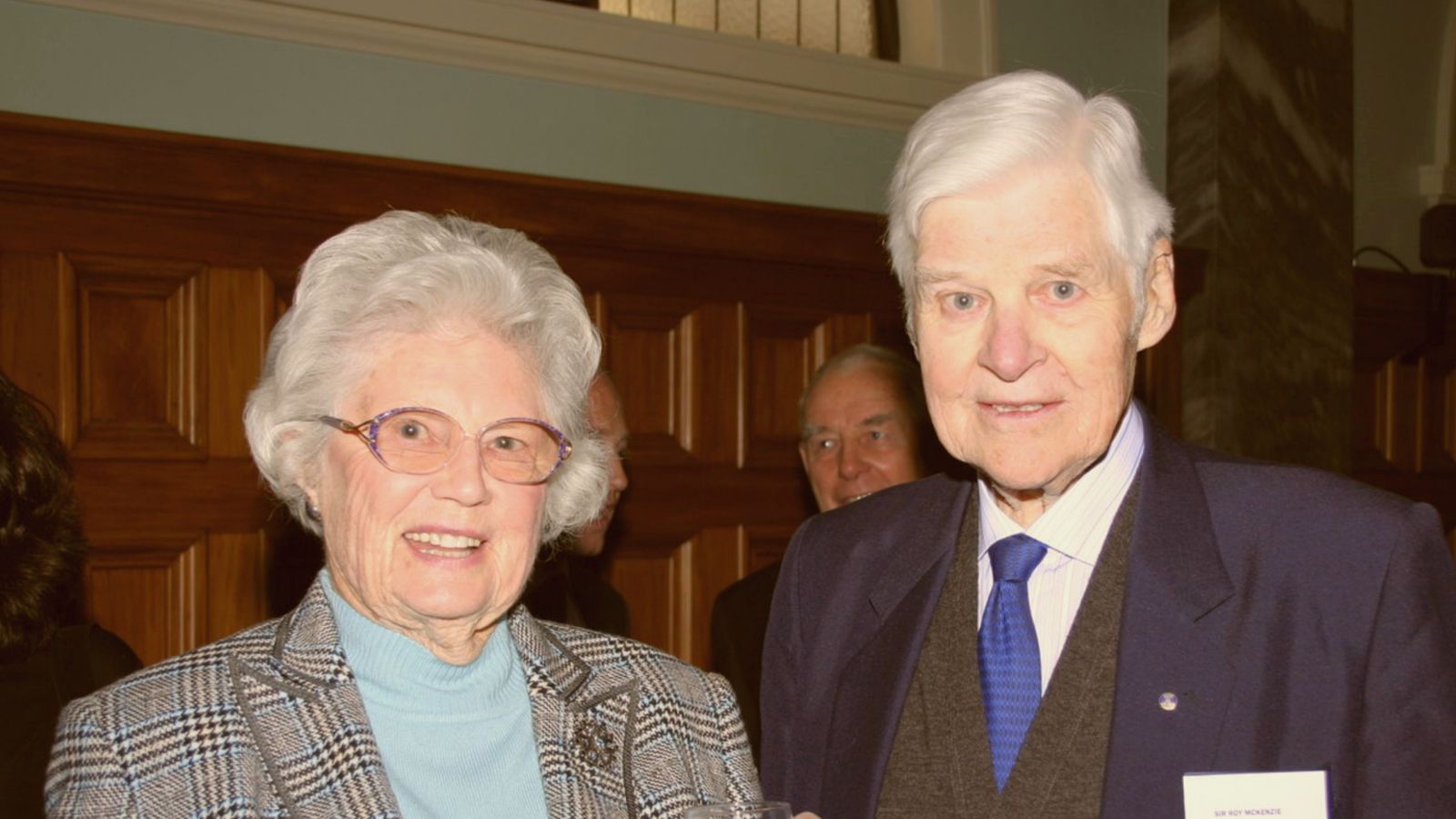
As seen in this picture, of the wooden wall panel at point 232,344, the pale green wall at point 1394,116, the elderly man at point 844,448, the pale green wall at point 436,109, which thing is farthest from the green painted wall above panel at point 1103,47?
the wooden wall panel at point 232,344

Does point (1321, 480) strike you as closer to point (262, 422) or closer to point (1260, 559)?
point (1260, 559)

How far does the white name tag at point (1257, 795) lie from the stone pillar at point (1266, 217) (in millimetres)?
3674

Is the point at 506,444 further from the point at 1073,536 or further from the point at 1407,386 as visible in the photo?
the point at 1407,386

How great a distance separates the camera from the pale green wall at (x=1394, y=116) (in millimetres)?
6180

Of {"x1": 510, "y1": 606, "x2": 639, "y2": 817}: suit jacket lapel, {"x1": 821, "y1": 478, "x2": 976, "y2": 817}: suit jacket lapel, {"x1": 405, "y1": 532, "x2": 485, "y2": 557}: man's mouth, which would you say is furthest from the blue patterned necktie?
{"x1": 405, "y1": 532, "x2": 485, "y2": 557}: man's mouth

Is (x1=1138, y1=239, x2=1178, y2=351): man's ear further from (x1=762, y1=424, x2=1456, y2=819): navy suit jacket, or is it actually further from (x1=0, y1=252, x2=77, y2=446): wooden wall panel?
(x1=0, y1=252, x2=77, y2=446): wooden wall panel

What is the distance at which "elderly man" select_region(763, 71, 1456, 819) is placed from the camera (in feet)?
5.97

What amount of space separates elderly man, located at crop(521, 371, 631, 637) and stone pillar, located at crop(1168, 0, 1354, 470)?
7.80ft

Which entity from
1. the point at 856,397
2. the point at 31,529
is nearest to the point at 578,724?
the point at 31,529

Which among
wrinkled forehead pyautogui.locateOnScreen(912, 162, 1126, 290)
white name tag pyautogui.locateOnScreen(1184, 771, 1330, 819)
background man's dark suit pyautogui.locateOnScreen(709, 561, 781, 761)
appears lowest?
background man's dark suit pyautogui.locateOnScreen(709, 561, 781, 761)

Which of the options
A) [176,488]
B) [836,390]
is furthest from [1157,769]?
[176,488]

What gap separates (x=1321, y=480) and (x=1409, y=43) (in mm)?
5134

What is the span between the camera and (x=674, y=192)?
440cm

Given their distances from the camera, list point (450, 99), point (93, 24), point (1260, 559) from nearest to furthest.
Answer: point (1260, 559)
point (93, 24)
point (450, 99)
